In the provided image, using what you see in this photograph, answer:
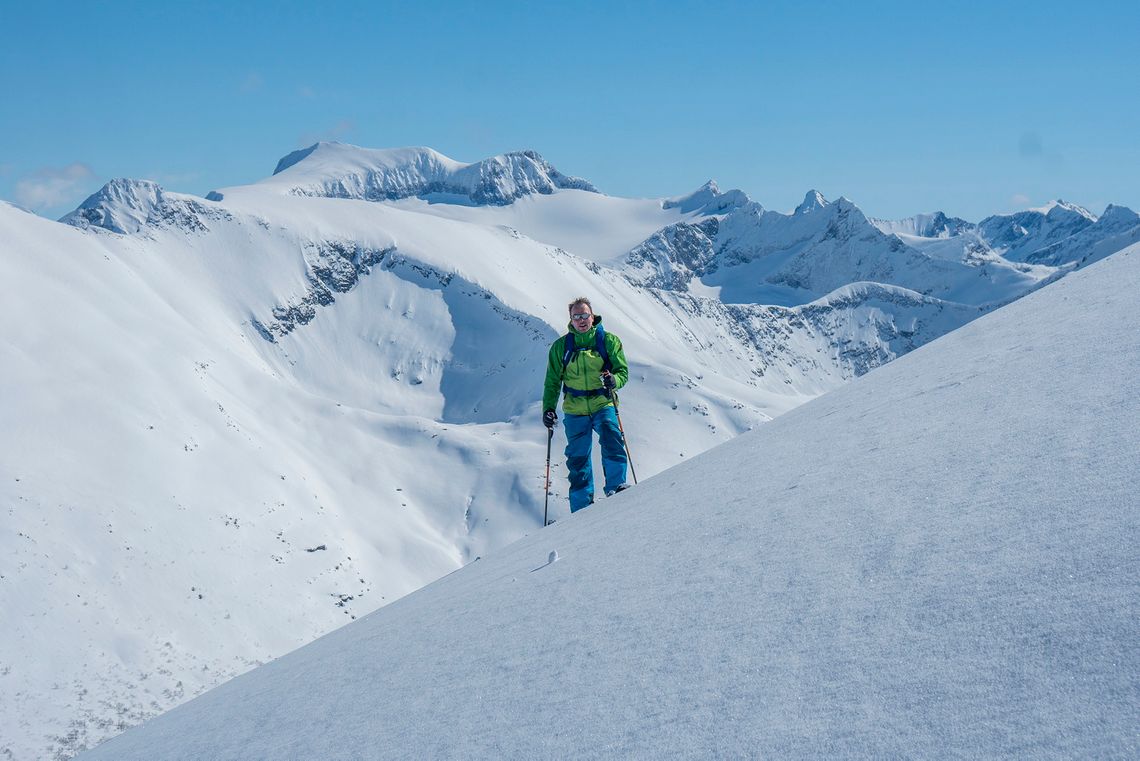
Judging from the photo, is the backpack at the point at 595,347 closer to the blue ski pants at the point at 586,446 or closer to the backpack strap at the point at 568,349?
the backpack strap at the point at 568,349

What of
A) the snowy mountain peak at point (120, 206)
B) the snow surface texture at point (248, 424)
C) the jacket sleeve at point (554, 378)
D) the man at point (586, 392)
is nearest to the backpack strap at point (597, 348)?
the man at point (586, 392)

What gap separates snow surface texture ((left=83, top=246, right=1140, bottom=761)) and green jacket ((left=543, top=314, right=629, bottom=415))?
4532mm


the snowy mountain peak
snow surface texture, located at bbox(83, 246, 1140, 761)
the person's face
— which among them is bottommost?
snow surface texture, located at bbox(83, 246, 1140, 761)

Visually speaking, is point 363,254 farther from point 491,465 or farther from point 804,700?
point 804,700

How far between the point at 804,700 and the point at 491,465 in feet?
242

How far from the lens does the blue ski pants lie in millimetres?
11406

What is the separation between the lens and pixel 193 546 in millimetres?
43000

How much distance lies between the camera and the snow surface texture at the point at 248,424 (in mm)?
33625

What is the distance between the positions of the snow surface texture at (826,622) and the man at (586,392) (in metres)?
4.48

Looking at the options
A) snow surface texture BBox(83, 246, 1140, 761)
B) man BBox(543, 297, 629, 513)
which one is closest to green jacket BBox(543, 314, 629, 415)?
man BBox(543, 297, 629, 513)

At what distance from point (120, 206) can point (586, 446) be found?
125909mm

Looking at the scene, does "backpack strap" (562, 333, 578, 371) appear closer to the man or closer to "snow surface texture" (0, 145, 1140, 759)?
the man

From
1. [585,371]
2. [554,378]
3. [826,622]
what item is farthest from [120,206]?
[826,622]

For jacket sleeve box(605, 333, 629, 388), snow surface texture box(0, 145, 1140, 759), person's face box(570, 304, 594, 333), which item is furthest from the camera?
snow surface texture box(0, 145, 1140, 759)
